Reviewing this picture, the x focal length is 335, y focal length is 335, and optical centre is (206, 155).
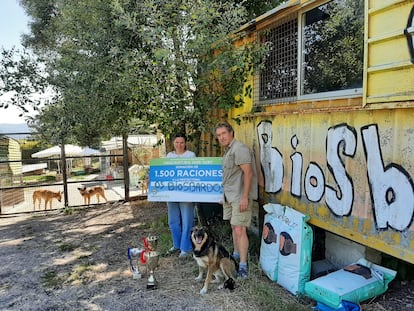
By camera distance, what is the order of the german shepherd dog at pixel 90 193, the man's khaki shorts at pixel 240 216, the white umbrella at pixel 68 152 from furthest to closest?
the white umbrella at pixel 68 152, the german shepherd dog at pixel 90 193, the man's khaki shorts at pixel 240 216

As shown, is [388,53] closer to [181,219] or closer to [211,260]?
[211,260]

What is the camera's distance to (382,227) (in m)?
2.89

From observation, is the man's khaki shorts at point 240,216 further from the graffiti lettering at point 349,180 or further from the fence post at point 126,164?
the fence post at point 126,164

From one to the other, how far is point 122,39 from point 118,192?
5454mm

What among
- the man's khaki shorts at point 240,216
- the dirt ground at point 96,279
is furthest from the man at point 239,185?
the dirt ground at point 96,279

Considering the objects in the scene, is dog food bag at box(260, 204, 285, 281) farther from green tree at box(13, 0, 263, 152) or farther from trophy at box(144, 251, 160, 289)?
green tree at box(13, 0, 263, 152)

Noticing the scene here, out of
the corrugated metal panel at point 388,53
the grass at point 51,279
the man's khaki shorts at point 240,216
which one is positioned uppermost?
the corrugated metal panel at point 388,53

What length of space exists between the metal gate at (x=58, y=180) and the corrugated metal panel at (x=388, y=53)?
273 inches

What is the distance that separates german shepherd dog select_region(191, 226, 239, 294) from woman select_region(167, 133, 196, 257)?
0.97 m

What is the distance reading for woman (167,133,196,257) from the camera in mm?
4750

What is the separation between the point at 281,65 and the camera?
4438mm

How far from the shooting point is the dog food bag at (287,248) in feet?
11.3

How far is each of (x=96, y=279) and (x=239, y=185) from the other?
211 cm

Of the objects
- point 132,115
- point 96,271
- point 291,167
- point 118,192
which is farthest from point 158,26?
point 118,192
